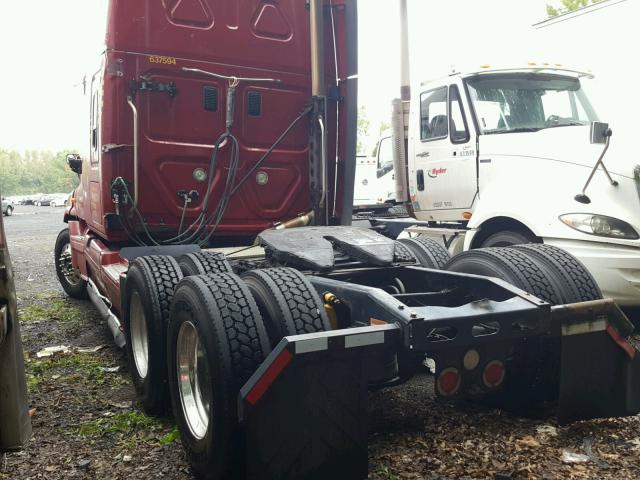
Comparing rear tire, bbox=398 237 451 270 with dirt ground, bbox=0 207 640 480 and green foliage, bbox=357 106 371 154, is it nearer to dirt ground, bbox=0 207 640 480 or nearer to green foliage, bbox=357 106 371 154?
dirt ground, bbox=0 207 640 480

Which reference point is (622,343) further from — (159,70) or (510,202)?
(159,70)

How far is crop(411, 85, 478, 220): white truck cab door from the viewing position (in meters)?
7.02

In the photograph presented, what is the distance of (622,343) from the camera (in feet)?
10.5

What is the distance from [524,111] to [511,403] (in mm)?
4108

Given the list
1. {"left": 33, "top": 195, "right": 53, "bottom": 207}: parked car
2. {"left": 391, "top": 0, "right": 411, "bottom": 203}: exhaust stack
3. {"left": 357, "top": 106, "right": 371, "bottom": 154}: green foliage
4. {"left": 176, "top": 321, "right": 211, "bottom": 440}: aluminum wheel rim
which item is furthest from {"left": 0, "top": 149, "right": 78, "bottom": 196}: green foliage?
{"left": 176, "top": 321, "right": 211, "bottom": 440}: aluminum wheel rim

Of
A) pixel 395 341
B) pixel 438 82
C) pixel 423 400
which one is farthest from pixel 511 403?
pixel 438 82

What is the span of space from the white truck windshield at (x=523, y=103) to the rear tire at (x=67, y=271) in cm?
504

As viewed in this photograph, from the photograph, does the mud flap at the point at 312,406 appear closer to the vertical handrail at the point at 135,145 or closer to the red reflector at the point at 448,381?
the red reflector at the point at 448,381

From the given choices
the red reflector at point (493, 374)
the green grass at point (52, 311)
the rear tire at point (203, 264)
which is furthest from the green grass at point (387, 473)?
the green grass at point (52, 311)

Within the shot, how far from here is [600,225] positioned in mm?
5246

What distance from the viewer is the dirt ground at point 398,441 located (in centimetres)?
305

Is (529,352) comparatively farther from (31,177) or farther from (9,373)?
(31,177)

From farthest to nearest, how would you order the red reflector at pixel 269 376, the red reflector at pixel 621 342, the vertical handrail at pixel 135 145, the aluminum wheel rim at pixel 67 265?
the aluminum wheel rim at pixel 67 265, the vertical handrail at pixel 135 145, the red reflector at pixel 621 342, the red reflector at pixel 269 376

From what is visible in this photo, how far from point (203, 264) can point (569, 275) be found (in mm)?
2247
